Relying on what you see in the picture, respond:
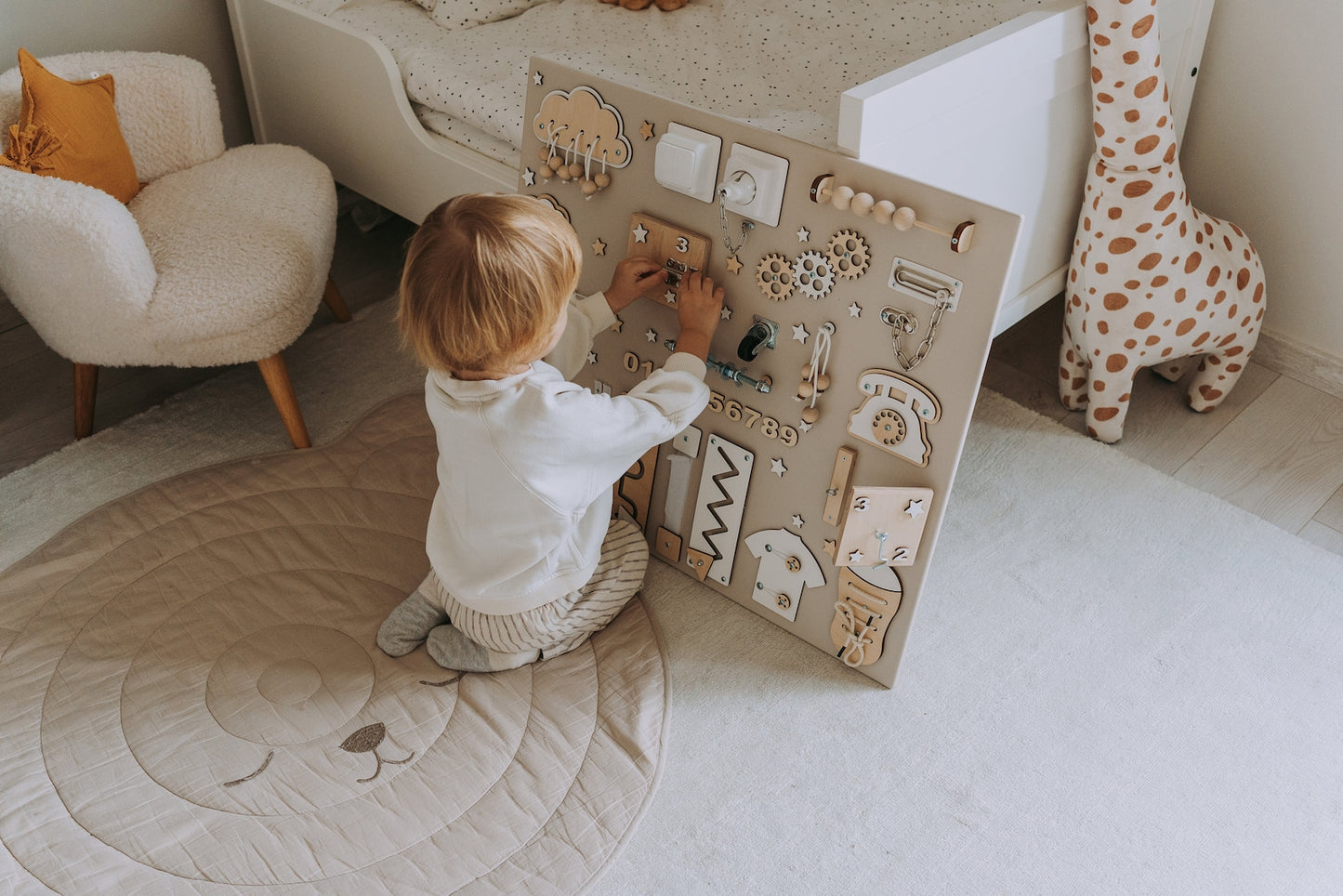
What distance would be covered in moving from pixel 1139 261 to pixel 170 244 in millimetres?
1527

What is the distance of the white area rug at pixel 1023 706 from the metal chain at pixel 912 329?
1.51 feet

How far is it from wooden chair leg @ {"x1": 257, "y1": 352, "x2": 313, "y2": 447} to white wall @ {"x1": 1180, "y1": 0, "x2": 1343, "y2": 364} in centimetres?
165

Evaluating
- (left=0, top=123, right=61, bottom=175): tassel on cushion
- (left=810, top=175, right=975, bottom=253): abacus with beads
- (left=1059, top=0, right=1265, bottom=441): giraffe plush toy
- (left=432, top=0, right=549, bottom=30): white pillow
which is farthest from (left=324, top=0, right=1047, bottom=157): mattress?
(left=0, top=123, right=61, bottom=175): tassel on cushion

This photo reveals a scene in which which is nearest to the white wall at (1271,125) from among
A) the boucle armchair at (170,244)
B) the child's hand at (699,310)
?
the boucle armchair at (170,244)

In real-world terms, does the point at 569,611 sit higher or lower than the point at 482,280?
lower

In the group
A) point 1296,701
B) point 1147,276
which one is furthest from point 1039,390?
point 1296,701

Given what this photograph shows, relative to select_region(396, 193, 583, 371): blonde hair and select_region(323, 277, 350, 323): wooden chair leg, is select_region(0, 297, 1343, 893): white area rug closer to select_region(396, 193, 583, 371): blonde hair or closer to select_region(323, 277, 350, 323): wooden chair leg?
select_region(323, 277, 350, 323): wooden chair leg

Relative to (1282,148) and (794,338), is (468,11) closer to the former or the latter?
(794,338)

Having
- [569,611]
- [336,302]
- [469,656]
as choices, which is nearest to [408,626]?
[469,656]

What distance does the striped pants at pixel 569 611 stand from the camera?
134 cm

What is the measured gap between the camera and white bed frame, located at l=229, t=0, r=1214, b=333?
1.25 metres

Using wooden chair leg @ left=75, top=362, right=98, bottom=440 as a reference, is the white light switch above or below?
above

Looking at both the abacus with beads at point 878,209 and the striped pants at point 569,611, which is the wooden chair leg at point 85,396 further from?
the abacus with beads at point 878,209

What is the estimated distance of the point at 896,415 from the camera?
1201 millimetres
